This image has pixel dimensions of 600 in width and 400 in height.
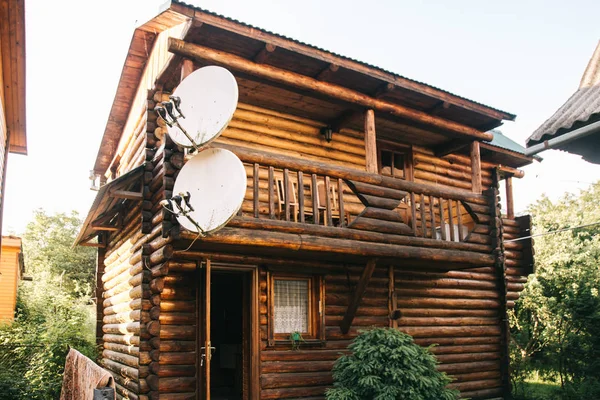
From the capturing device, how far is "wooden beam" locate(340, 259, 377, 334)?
31.9 feet

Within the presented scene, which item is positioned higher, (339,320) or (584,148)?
(584,148)

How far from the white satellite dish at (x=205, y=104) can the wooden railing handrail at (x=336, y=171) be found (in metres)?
0.41

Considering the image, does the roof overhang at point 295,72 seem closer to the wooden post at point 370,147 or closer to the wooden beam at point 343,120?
the wooden beam at point 343,120

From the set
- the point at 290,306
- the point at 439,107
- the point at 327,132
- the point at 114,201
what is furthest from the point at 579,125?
the point at 114,201

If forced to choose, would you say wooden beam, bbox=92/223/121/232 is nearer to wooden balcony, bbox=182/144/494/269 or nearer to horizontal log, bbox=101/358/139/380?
horizontal log, bbox=101/358/139/380

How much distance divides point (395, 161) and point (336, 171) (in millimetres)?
3920

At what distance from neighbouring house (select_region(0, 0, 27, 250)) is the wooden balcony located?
3.16 meters

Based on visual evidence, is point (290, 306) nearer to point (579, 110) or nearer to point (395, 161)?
point (395, 161)

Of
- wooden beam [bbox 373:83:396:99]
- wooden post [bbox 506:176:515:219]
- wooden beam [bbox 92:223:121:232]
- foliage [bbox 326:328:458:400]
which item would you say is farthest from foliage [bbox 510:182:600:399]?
wooden beam [bbox 92:223:121:232]

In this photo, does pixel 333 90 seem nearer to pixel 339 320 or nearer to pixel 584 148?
pixel 339 320

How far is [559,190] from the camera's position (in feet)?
93.2

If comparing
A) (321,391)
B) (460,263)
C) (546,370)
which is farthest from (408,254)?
(546,370)

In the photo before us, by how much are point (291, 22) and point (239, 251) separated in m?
47.2

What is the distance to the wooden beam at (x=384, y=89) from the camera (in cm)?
1019
